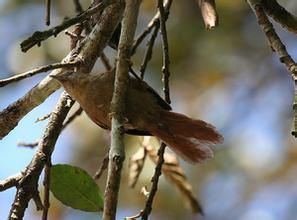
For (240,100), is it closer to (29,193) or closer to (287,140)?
(287,140)

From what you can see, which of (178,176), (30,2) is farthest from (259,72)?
(178,176)

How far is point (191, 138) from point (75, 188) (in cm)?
24

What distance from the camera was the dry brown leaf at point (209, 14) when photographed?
103 centimetres

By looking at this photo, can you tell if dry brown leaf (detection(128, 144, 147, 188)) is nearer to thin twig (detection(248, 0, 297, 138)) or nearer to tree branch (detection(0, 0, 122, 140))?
tree branch (detection(0, 0, 122, 140))

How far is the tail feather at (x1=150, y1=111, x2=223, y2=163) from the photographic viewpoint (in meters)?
1.03

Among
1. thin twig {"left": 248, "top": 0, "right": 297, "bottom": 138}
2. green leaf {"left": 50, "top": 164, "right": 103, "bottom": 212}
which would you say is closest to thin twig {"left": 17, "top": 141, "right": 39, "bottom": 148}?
green leaf {"left": 50, "top": 164, "right": 103, "bottom": 212}

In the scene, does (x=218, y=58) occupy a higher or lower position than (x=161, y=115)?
higher

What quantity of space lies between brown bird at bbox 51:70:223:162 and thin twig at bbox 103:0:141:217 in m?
0.05

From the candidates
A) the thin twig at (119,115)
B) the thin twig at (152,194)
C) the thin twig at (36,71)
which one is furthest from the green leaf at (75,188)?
the thin twig at (119,115)

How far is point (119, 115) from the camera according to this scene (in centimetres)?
85

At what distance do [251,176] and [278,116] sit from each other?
0.32m

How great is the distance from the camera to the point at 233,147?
307 cm

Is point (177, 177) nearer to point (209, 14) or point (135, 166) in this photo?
point (135, 166)

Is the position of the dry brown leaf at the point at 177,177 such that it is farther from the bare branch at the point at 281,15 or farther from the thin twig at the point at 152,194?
the bare branch at the point at 281,15
